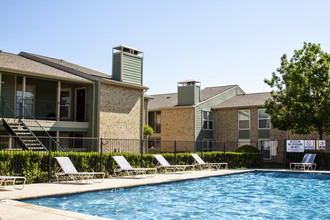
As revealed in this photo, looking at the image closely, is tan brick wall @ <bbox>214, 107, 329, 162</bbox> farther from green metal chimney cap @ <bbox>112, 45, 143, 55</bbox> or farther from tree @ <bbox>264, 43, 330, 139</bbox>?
green metal chimney cap @ <bbox>112, 45, 143, 55</bbox>

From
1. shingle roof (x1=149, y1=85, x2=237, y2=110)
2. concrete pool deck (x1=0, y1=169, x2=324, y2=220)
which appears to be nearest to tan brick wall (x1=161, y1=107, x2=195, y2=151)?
shingle roof (x1=149, y1=85, x2=237, y2=110)

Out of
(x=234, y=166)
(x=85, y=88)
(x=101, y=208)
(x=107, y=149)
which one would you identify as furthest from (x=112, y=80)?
(x=101, y=208)

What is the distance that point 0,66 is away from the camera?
1866 cm

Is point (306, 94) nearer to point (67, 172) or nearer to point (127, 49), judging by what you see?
point (127, 49)

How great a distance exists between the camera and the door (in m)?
24.4

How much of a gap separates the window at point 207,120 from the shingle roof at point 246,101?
1.01 m

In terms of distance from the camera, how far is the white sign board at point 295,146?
84.8 feet

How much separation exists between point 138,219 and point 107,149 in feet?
49.0

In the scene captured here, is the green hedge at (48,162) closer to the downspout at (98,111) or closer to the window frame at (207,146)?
the downspout at (98,111)

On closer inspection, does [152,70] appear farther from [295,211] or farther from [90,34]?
[295,211]

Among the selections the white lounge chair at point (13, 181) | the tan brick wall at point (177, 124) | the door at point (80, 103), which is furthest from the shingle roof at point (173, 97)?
the white lounge chair at point (13, 181)

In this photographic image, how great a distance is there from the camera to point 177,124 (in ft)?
117

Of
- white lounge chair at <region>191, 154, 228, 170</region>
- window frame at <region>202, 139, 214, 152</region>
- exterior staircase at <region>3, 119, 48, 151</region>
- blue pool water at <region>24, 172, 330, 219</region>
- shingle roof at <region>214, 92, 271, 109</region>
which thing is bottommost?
blue pool water at <region>24, 172, 330, 219</region>

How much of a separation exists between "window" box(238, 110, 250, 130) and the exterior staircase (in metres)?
20.3
